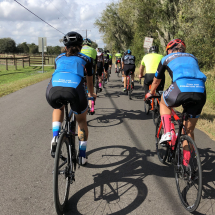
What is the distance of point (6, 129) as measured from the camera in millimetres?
5535

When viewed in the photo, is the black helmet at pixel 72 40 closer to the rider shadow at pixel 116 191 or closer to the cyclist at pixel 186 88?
the cyclist at pixel 186 88

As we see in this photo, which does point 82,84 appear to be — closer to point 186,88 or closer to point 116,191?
point 186,88

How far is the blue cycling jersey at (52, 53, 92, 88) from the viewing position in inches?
104

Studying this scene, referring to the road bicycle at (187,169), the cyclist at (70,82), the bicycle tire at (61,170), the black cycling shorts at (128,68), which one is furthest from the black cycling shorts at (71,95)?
the black cycling shorts at (128,68)

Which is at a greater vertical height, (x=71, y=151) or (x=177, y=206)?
(x=71, y=151)

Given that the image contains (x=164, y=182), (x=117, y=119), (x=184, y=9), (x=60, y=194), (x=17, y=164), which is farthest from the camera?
(x=184, y=9)

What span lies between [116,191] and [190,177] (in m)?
1.01

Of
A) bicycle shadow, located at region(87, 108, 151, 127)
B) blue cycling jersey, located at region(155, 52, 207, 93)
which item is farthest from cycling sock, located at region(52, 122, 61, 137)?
bicycle shadow, located at region(87, 108, 151, 127)

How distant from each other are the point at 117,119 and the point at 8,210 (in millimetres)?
4344

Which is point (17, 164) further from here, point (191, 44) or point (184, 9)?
point (184, 9)

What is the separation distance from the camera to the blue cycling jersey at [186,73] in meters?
→ 2.78

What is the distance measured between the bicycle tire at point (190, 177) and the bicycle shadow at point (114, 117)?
336 centimetres

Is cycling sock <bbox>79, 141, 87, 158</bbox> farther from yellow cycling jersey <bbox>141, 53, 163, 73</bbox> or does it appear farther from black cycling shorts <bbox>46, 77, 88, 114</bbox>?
yellow cycling jersey <bbox>141, 53, 163, 73</bbox>

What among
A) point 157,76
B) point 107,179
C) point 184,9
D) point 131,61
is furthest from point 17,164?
point 184,9
